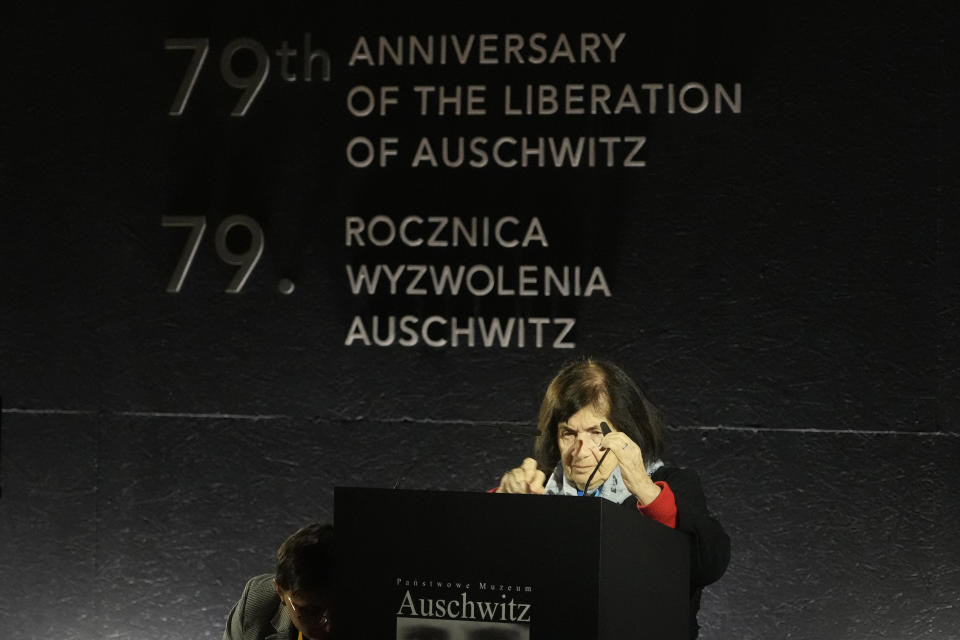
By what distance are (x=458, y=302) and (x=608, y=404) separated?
1.17 meters

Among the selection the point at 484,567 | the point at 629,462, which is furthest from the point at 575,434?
the point at 484,567

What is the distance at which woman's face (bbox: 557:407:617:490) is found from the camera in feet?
9.23

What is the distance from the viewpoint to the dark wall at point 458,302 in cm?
379

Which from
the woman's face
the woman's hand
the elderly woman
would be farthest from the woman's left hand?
the woman's face

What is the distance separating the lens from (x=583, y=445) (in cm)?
282

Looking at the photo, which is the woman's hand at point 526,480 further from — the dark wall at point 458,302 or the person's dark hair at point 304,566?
the dark wall at point 458,302

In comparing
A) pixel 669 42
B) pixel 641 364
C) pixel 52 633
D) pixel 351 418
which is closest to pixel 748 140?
pixel 669 42

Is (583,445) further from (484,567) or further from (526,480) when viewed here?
(484,567)

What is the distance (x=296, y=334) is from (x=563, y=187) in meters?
0.96

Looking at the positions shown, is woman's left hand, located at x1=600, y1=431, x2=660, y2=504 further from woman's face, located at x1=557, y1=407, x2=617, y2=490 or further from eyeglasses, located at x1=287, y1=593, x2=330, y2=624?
eyeglasses, located at x1=287, y1=593, x2=330, y2=624

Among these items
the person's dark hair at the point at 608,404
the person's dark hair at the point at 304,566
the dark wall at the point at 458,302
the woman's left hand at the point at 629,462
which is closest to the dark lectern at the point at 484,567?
the woman's left hand at the point at 629,462

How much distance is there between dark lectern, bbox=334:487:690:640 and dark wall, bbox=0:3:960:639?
183 centimetres

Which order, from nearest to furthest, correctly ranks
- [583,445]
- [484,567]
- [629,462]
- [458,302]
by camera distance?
[484,567] → [629,462] → [583,445] → [458,302]

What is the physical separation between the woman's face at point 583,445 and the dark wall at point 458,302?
2.97ft
